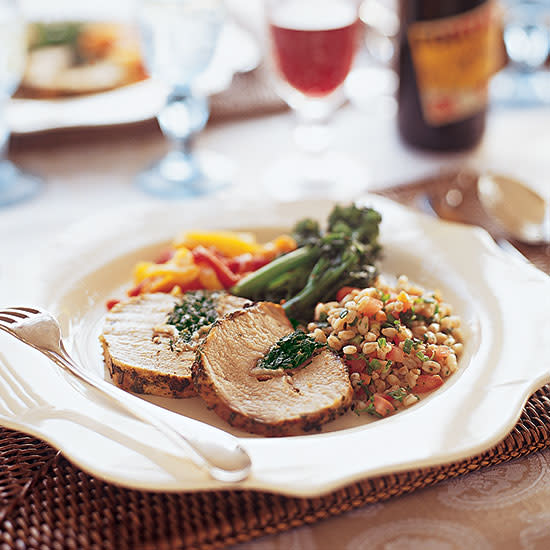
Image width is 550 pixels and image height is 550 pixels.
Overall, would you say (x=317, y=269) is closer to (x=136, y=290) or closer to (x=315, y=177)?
(x=136, y=290)

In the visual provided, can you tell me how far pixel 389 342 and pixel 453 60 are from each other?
1619 millimetres

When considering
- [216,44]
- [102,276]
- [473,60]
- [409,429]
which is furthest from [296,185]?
[409,429]

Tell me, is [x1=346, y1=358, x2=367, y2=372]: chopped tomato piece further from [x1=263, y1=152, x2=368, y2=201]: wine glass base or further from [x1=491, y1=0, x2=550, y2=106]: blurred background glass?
[x1=491, y1=0, x2=550, y2=106]: blurred background glass

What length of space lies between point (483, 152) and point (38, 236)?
1965 millimetres

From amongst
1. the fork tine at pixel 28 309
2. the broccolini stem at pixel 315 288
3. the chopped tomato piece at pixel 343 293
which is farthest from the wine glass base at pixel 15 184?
the chopped tomato piece at pixel 343 293

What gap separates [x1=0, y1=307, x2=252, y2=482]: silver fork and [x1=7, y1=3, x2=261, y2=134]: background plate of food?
58.1 inches

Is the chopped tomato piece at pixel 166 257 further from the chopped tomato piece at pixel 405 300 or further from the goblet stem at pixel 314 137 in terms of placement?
the goblet stem at pixel 314 137

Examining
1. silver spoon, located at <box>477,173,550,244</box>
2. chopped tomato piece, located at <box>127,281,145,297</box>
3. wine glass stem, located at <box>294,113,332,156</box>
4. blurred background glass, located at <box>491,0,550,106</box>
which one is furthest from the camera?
blurred background glass, located at <box>491,0,550,106</box>

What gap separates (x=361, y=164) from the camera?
10.3 ft

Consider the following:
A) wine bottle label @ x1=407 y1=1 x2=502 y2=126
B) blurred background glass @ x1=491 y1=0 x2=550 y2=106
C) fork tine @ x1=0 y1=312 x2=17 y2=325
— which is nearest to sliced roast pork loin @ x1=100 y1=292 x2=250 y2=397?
fork tine @ x1=0 y1=312 x2=17 y2=325

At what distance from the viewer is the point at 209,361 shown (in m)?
1.58

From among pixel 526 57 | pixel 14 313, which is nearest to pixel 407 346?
pixel 14 313

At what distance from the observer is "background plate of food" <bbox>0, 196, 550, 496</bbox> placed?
1301 millimetres

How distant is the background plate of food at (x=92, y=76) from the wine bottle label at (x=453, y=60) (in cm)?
82
